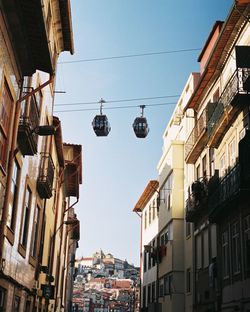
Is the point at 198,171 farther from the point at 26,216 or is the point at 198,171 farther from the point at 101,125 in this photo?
the point at 26,216

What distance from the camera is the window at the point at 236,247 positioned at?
20.2 meters

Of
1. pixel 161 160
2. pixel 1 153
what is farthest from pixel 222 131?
pixel 161 160

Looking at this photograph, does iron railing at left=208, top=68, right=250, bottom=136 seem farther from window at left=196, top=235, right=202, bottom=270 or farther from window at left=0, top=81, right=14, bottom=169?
window at left=0, top=81, right=14, bottom=169

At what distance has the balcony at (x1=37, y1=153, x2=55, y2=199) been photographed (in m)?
20.8

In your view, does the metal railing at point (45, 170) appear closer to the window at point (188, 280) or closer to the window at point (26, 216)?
the window at point (26, 216)

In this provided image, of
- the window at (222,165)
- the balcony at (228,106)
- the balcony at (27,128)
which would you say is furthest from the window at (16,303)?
the window at (222,165)

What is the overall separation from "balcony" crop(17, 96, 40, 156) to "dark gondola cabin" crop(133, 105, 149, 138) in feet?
16.2

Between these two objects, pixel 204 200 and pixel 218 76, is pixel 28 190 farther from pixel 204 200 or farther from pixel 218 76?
pixel 218 76

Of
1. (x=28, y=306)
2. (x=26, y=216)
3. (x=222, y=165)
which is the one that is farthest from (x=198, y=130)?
(x=28, y=306)

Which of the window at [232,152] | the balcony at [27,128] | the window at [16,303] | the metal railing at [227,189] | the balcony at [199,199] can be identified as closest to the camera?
the balcony at [27,128]

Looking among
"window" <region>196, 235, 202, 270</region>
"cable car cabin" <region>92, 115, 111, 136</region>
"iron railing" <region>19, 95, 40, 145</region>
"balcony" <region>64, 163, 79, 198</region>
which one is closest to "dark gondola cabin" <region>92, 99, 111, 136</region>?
"cable car cabin" <region>92, 115, 111, 136</region>

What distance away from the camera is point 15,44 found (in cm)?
1360

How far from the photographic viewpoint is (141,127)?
20766 millimetres

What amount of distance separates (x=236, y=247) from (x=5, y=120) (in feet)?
36.4
